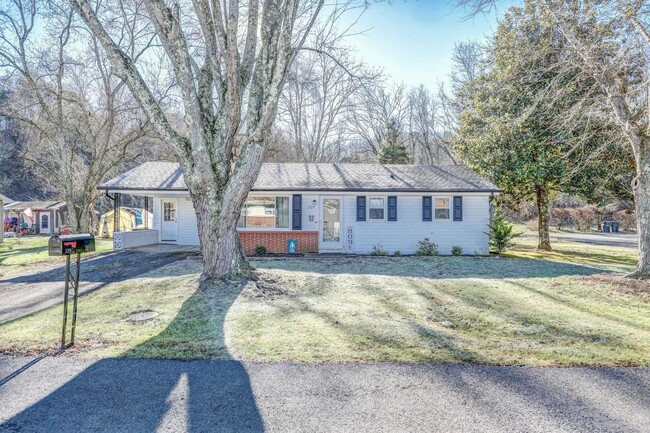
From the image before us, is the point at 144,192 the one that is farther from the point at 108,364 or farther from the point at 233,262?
the point at 108,364

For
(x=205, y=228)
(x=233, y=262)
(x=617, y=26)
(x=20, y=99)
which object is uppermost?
(x=20, y=99)

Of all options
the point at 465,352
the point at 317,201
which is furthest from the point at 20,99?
the point at 465,352

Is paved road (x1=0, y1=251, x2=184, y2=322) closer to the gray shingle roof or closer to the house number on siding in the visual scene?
the gray shingle roof

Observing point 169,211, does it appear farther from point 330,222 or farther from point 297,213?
point 330,222

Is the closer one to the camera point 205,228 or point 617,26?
point 205,228

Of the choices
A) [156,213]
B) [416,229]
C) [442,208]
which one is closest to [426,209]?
[442,208]

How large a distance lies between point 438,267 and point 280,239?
5.83 m

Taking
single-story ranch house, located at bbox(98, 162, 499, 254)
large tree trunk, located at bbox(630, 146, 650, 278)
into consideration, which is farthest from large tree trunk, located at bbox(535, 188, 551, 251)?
large tree trunk, located at bbox(630, 146, 650, 278)

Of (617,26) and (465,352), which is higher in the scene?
(617,26)

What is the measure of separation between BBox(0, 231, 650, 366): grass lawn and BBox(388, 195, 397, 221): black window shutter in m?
4.04

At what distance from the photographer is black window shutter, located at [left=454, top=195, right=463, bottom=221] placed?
13.9 metres

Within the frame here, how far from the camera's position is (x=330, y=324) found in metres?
5.45

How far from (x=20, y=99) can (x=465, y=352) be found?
1012 inches

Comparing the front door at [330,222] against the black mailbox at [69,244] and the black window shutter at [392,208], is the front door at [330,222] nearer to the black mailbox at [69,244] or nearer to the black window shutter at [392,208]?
the black window shutter at [392,208]
